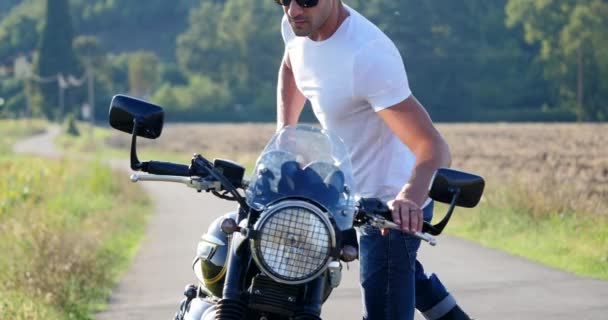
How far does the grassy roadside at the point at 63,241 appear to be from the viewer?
33.2 feet

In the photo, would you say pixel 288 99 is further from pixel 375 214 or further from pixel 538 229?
pixel 538 229

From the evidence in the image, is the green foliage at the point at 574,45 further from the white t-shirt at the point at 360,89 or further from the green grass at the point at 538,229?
the white t-shirt at the point at 360,89

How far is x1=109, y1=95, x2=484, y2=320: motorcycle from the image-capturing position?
410cm

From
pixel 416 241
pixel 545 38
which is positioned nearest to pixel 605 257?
pixel 416 241

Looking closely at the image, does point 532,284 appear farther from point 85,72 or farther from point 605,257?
point 85,72

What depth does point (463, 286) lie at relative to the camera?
11.1 meters

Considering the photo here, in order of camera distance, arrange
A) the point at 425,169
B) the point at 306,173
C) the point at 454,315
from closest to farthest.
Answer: the point at 306,173 → the point at 425,169 → the point at 454,315

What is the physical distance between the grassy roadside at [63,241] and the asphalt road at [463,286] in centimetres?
23

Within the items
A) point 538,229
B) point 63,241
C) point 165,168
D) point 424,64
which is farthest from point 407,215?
point 424,64

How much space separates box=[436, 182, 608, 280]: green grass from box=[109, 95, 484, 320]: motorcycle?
7784mm

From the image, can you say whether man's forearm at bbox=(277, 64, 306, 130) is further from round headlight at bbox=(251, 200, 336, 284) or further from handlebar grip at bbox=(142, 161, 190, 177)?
round headlight at bbox=(251, 200, 336, 284)

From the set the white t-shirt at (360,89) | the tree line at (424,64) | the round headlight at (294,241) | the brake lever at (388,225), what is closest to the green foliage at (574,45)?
the tree line at (424,64)

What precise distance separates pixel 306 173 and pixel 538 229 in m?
11.3

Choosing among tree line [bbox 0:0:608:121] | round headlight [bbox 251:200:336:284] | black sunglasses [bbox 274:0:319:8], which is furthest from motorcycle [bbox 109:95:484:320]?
tree line [bbox 0:0:608:121]
